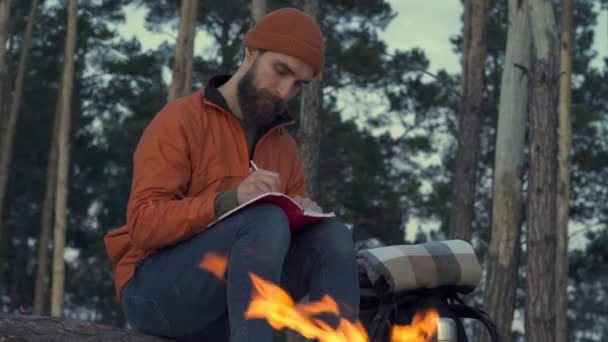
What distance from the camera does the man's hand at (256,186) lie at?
3.19 metres

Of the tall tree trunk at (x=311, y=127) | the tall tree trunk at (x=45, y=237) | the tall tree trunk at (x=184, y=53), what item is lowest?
the tall tree trunk at (x=45, y=237)

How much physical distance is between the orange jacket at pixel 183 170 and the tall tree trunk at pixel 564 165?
650 inches

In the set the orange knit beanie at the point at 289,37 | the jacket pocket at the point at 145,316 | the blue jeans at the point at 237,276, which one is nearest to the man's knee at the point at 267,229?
the blue jeans at the point at 237,276

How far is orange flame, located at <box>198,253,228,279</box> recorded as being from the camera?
10.7 ft

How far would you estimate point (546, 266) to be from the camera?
9531 millimetres

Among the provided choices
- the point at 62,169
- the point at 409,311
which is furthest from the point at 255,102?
the point at 62,169

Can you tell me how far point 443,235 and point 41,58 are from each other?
10754 millimetres

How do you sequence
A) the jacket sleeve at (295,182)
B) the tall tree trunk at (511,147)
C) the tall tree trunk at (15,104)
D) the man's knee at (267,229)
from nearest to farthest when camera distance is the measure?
the man's knee at (267,229)
the jacket sleeve at (295,182)
the tall tree trunk at (511,147)
the tall tree trunk at (15,104)

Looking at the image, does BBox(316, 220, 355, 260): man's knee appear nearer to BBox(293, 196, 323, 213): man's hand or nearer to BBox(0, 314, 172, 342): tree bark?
BBox(293, 196, 323, 213): man's hand

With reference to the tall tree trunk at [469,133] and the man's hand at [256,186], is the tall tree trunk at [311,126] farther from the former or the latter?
the man's hand at [256,186]

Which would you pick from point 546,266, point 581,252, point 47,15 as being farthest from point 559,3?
point 546,266

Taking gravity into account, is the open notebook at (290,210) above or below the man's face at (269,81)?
A: below

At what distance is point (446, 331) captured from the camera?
4.20 metres

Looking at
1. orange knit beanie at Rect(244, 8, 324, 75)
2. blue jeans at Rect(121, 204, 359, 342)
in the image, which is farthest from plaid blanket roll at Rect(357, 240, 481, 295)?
orange knit beanie at Rect(244, 8, 324, 75)
